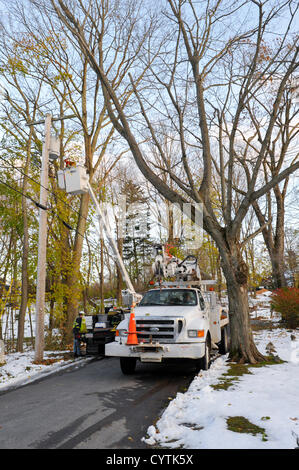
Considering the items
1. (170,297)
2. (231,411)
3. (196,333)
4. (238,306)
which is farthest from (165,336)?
(231,411)

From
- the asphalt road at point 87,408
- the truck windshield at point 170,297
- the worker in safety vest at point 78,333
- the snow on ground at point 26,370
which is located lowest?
the snow on ground at point 26,370

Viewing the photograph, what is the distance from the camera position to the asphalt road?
414cm

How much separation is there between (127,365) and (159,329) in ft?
4.85

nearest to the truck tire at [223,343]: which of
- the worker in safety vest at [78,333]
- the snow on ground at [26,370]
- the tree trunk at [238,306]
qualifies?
the tree trunk at [238,306]

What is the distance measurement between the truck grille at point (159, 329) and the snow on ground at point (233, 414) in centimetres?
108

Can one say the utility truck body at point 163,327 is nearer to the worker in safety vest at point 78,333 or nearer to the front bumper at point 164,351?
the front bumper at point 164,351

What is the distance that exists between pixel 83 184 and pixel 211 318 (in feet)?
17.3

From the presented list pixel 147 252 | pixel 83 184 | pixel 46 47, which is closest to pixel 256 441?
pixel 83 184

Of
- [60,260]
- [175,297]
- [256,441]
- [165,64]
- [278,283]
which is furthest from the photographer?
[278,283]

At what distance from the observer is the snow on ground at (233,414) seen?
12.3 feet

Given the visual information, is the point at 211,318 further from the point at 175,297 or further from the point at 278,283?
the point at 278,283

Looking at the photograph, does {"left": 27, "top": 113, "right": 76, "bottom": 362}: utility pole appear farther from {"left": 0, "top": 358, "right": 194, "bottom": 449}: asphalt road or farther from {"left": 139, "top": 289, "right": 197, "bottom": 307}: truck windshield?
{"left": 139, "top": 289, "right": 197, "bottom": 307}: truck windshield

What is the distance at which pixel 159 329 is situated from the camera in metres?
7.54
